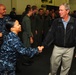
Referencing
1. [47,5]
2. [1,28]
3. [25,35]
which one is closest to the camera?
[1,28]

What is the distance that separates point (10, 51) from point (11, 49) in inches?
1.4

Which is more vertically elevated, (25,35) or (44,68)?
(25,35)

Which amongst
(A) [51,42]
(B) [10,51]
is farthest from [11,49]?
(A) [51,42]

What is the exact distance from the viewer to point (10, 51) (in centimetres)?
317

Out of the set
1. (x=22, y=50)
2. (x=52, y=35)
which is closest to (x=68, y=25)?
(x=52, y=35)

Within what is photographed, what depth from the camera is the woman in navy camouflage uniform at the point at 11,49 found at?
10.2ft

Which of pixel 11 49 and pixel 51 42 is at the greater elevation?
pixel 11 49

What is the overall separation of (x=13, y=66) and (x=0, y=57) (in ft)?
0.76

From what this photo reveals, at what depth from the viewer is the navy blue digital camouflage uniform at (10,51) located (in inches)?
123

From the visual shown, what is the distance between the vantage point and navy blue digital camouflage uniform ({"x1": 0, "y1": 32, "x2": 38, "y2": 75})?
3121 millimetres

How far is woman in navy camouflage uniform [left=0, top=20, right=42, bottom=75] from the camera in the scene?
10.2 feet

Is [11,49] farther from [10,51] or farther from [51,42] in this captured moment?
[51,42]

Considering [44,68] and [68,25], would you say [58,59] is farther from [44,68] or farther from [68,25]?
[44,68]

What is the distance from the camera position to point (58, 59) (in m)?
4.20
